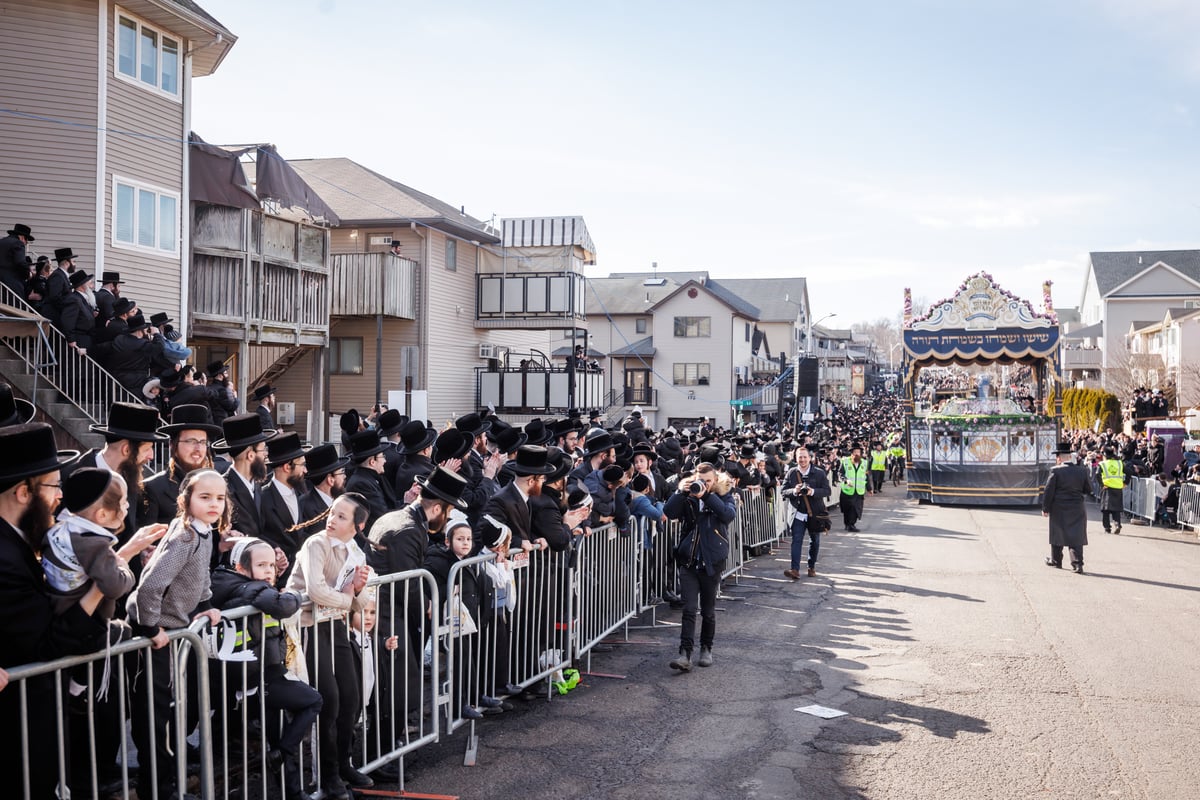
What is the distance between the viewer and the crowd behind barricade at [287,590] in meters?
4.07

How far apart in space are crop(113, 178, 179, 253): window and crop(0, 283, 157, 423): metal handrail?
4.02 meters

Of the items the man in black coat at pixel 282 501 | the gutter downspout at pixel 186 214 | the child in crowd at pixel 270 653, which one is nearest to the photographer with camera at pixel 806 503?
the man in black coat at pixel 282 501

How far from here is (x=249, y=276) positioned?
18.8m

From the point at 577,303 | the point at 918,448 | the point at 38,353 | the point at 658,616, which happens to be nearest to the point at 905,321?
the point at 918,448

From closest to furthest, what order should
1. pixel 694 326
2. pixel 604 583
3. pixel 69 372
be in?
pixel 604 583, pixel 69 372, pixel 694 326

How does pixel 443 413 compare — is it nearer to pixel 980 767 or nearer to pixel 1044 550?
pixel 1044 550

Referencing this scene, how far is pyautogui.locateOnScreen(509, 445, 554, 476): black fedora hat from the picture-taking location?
755 centimetres

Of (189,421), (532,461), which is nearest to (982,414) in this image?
(532,461)

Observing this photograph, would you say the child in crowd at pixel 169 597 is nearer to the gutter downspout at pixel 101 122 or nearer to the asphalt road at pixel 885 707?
the asphalt road at pixel 885 707

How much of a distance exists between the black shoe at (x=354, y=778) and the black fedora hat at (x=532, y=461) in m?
2.71

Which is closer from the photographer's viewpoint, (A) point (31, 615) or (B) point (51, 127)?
(A) point (31, 615)

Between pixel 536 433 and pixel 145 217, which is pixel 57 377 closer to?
pixel 145 217

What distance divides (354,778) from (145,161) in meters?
14.8

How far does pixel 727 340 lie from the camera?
169ft
